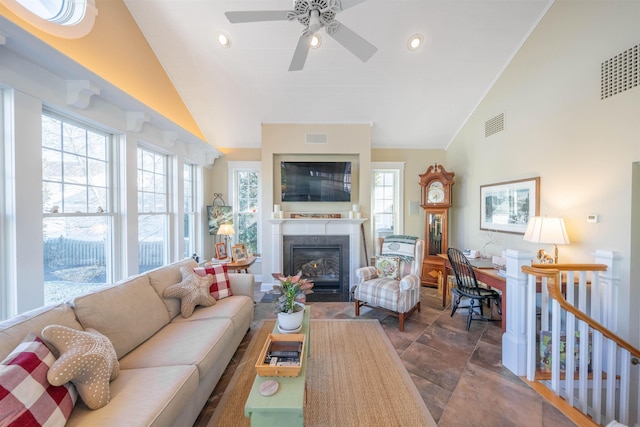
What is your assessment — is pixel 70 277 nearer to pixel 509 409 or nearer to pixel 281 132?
pixel 281 132

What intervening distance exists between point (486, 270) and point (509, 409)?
139 centimetres

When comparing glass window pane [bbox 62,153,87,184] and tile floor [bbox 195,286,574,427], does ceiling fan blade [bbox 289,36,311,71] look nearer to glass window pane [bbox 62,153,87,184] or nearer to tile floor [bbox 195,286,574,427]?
glass window pane [bbox 62,153,87,184]

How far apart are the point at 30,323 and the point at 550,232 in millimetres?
3946

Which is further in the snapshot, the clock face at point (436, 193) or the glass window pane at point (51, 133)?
the clock face at point (436, 193)

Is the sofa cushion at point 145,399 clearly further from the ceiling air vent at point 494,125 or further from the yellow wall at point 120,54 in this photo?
the ceiling air vent at point 494,125

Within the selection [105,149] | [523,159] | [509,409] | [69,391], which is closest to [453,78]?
[523,159]

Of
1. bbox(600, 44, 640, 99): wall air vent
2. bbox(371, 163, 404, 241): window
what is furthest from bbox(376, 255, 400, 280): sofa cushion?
bbox(600, 44, 640, 99): wall air vent

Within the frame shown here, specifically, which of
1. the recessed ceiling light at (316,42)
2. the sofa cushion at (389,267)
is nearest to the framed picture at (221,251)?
the sofa cushion at (389,267)

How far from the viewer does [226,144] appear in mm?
4441

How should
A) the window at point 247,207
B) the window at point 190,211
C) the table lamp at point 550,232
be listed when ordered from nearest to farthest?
1. the table lamp at point 550,232
2. the window at point 190,211
3. the window at point 247,207

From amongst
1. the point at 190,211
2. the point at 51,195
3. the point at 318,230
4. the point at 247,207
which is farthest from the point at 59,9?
the point at 318,230

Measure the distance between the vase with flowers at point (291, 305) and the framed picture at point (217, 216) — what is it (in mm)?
2777

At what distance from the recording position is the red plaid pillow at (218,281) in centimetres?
246

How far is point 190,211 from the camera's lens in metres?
4.09
